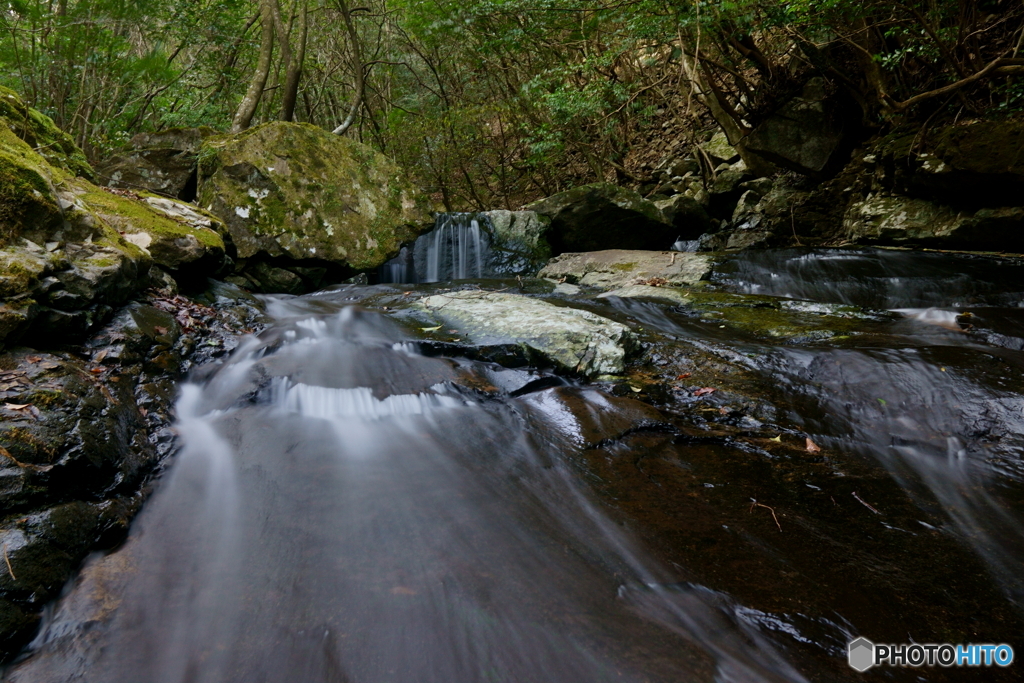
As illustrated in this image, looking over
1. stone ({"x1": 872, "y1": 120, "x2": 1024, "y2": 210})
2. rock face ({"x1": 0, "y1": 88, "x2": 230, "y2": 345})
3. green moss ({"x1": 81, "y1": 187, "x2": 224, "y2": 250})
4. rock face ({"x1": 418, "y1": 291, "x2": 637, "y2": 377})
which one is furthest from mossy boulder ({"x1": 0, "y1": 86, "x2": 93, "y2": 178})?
stone ({"x1": 872, "y1": 120, "x2": 1024, "y2": 210})

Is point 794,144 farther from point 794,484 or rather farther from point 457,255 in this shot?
point 794,484

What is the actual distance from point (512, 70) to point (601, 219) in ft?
20.8

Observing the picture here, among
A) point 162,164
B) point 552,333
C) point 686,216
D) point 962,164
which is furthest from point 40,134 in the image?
point 962,164

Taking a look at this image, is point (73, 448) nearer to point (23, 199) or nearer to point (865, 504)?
point (23, 199)

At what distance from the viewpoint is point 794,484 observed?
8.73 feet

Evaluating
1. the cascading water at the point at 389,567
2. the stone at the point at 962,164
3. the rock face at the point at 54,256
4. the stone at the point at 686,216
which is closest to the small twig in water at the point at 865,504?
the cascading water at the point at 389,567

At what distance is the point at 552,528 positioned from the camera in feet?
7.79

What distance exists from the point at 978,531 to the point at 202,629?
10.3 feet

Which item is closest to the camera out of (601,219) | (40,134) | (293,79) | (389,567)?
(389,567)

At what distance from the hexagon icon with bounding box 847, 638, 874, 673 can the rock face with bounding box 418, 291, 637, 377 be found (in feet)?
8.17

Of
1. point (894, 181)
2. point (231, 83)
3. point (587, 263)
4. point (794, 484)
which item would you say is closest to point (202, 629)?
point (794, 484)

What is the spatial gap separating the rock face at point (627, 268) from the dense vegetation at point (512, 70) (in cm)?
279

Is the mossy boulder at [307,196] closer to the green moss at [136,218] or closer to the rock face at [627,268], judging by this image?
the green moss at [136,218]

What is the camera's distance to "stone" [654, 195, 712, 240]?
1005cm
